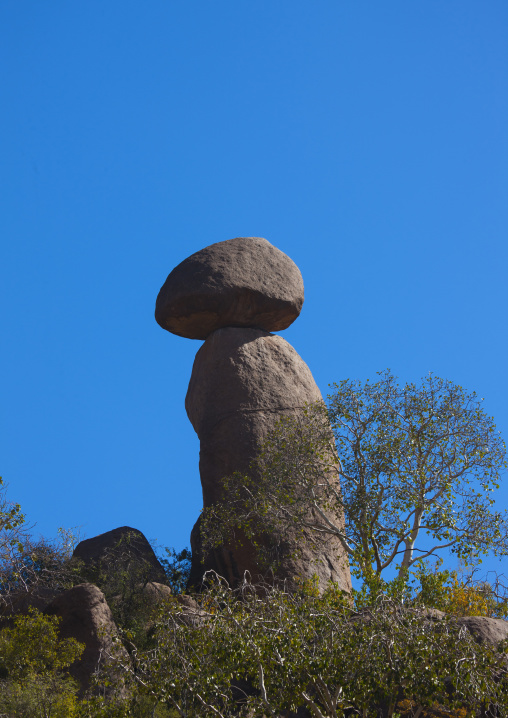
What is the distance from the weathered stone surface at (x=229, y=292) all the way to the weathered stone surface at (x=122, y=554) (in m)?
5.91

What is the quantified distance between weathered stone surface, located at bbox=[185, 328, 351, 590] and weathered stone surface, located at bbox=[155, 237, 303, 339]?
0.54m

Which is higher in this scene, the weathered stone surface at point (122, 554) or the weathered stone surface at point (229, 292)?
the weathered stone surface at point (229, 292)

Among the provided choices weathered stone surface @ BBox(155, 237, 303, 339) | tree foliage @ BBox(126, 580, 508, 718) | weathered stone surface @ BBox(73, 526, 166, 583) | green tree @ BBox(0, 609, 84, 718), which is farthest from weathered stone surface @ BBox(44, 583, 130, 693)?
weathered stone surface @ BBox(155, 237, 303, 339)

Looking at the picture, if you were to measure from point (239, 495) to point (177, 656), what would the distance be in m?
8.23

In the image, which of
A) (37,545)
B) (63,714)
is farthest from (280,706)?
(37,545)

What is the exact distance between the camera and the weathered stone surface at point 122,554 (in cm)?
2116

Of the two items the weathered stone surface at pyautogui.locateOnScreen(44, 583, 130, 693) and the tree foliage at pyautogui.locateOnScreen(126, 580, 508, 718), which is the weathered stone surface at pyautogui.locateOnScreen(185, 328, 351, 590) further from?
the tree foliage at pyautogui.locateOnScreen(126, 580, 508, 718)

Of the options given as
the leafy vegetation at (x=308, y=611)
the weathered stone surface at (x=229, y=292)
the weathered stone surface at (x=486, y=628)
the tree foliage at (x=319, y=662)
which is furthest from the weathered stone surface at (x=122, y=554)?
the tree foliage at (x=319, y=662)

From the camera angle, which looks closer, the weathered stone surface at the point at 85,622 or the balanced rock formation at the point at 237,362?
the weathered stone surface at the point at 85,622

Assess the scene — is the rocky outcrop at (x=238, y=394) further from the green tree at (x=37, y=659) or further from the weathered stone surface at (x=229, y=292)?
the green tree at (x=37, y=659)

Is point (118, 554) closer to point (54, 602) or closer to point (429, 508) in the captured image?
point (54, 602)

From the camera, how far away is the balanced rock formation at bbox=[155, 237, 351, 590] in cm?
2061

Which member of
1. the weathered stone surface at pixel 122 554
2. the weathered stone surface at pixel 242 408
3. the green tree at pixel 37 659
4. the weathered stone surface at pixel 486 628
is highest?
the weathered stone surface at pixel 242 408

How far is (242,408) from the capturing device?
21.3m
